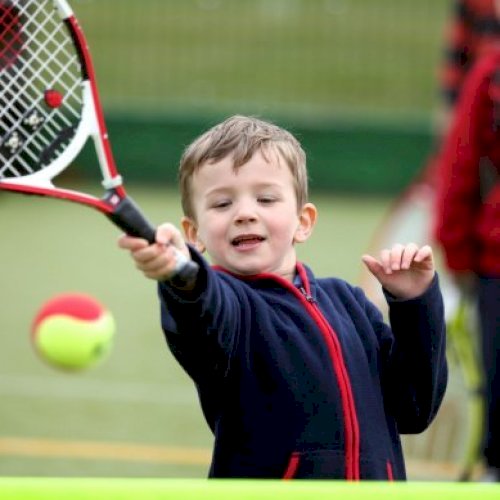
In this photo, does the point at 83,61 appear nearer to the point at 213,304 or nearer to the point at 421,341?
the point at 213,304

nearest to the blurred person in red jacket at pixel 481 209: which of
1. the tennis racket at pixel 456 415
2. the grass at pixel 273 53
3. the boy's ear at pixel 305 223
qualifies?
the tennis racket at pixel 456 415

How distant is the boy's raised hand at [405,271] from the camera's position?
2.64 m

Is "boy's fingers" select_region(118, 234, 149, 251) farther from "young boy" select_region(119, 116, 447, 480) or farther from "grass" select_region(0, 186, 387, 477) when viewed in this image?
"grass" select_region(0, 186, 387, 477)

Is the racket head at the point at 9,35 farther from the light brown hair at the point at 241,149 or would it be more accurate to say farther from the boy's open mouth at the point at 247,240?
the boy's open mouth at the point at 247,240

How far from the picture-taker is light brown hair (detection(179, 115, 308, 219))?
2631 millimetres

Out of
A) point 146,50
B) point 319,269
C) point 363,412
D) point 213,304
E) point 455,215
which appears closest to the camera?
point 213,304

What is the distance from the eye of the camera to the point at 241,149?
262 centimetres

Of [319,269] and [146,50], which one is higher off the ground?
[146,50]

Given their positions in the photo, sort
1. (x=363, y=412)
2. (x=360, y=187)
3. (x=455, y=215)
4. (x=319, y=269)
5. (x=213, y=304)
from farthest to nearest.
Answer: (x=360, y=187)
(x=319, y=269)
(x=455, y=215)
(x=363, y=412)
(x=213, y=304)

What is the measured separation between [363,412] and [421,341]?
16 cm

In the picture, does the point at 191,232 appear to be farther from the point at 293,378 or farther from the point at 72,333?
the point at 72,333

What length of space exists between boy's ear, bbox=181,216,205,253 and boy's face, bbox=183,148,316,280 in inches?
0.6

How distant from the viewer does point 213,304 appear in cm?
244

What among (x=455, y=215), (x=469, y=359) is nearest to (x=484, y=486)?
(x=455, y=215)
